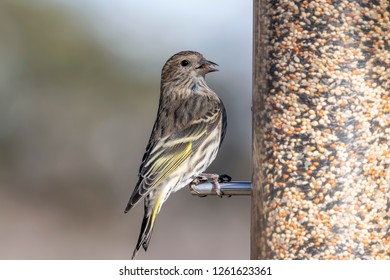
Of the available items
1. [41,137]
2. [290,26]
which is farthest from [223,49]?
[290,26]

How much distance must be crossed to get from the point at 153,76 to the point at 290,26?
16.8 meters

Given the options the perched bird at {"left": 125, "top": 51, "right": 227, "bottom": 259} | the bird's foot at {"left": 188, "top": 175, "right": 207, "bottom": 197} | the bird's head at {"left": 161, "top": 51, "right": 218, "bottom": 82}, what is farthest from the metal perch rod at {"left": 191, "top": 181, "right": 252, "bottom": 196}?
the bird's head at {"left": 161, "top": 51, "right": 218, "bottom": 82}

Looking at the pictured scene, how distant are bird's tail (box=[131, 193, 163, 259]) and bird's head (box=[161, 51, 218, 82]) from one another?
4.07 ft

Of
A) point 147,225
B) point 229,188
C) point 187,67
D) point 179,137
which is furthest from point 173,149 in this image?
point 229,188

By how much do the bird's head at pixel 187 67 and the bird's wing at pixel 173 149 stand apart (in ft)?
1.45

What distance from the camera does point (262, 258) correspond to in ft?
23.6

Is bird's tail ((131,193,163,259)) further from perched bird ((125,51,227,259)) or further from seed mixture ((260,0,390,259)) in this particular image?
seed mixture ((260,0,390,259))

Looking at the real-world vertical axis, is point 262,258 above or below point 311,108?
below

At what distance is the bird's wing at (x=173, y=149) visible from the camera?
343 inches

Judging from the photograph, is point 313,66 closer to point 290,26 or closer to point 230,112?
point 290,26

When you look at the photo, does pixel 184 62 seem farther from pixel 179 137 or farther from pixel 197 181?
pixel 197 181

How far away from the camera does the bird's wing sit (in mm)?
8703

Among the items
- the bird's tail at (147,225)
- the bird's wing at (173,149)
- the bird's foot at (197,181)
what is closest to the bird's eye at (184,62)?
the bird's wing at (173,149)

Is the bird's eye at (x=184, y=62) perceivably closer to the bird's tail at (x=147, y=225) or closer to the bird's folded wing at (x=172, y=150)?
the bird's folded wing at (x=172, y=150)
